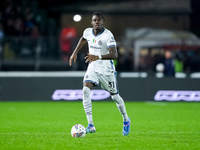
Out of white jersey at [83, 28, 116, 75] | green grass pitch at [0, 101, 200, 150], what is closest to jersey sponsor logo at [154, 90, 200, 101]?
green grass pitch at [0, 101, 200, 150]

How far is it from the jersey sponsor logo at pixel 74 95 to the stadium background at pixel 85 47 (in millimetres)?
216

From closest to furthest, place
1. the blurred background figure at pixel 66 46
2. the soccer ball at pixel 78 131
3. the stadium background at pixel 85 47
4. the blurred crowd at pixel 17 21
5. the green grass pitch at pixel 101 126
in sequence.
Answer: the green grass pitch at pixel 101 126, the soccer ball at pixel 78 131, the stadium background at pixel 85 47, the blurred background figure at pixel 66 46, the blurred crowd at pixel 17 21

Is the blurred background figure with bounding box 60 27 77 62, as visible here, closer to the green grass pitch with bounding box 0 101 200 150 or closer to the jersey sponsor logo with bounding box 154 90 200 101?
the green grass pitch with bounding box 0 101 200 150

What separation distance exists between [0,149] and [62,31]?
52.1ft

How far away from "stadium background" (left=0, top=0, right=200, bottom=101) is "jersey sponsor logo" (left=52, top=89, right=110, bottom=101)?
0.22 meters

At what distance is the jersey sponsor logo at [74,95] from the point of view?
1696cm

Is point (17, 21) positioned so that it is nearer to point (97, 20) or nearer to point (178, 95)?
point (178, 95)

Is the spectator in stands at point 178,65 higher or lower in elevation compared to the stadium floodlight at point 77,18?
lower

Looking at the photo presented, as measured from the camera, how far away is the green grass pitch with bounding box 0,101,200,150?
24.8ft

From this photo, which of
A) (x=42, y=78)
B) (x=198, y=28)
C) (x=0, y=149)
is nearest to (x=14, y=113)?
(x=42, y=78)

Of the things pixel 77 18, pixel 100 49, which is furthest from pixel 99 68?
pixel 77 18

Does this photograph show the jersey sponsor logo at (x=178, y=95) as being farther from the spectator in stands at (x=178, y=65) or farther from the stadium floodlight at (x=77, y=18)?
the stadium floodlight at (x=77, y=18)

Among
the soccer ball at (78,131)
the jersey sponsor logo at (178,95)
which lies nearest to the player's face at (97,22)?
the soccer ball at (78,131)

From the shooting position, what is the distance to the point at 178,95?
17047 mm
